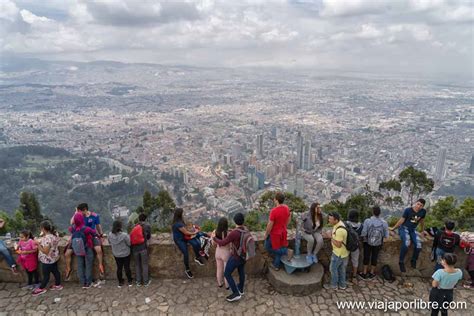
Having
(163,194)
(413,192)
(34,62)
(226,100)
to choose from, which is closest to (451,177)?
(413,192)

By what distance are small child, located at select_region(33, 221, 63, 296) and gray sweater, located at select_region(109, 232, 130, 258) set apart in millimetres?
842

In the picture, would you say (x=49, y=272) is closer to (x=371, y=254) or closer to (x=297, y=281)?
(x=297, y=281)

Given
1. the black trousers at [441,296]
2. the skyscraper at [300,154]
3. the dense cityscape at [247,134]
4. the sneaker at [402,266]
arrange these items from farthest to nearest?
the skyscraper at [300,154] < the dense cityscape at [247,134] < the sneaker at [402,266] < the black trousers at [441,296]

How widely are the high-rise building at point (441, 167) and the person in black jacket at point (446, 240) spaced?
35.0 m

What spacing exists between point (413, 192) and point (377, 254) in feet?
32.5

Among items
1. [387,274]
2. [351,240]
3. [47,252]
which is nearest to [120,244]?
[47,252]

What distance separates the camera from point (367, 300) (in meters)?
4.62

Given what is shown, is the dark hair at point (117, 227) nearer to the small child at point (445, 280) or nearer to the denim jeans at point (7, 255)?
the denim jeans at point (7, 255)

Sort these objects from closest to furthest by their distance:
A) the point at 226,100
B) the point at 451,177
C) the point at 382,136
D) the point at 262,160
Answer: the point at 451,177, the point at 262,160, the point at 382,136, the point at 226,100

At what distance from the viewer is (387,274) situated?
A: 503 centimetres

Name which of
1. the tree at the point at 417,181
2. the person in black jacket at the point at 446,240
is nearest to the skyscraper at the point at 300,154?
the tree at the point at 417,181

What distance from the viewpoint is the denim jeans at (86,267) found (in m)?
4.84

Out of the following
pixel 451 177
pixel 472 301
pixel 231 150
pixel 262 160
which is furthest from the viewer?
pixel 231 150

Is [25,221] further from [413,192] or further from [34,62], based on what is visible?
[34,62]
